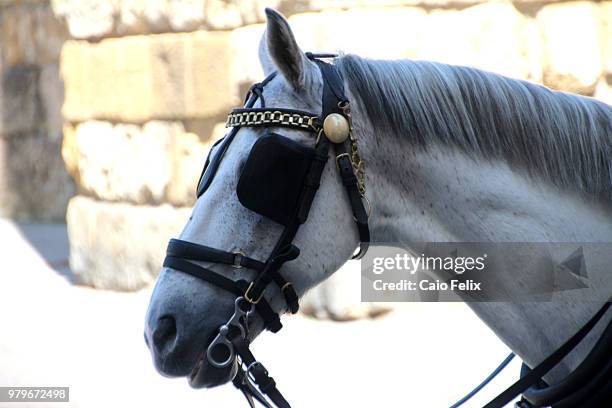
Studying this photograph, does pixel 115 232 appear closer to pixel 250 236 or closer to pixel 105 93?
pixel 105 93

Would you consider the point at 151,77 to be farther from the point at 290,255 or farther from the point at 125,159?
the point at 290,255

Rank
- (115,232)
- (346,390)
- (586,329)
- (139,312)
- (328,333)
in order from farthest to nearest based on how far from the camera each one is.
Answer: (115,232) < (139,312) < (328,333) < (346,390) < (586,329)

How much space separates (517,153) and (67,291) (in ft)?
19.1

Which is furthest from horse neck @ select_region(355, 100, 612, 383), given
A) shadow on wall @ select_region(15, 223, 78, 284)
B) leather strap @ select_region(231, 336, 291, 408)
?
shadow on wall @ select_region(15, 223, 78, 284)

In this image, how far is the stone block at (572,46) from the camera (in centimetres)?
491

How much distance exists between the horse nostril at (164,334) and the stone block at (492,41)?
11.8 feet

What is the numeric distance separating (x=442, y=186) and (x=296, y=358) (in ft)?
10.8

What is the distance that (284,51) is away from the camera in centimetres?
177

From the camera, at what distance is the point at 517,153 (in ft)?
5.94

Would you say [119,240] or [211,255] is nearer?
[211,255]

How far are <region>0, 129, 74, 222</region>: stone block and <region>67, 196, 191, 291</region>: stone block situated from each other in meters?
4.02

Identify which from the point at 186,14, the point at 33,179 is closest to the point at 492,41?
the point at 186,14

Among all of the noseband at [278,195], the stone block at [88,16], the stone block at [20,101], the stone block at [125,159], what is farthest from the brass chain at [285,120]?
the stone block at [20,101]

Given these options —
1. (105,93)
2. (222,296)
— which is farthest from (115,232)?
(222,296)
